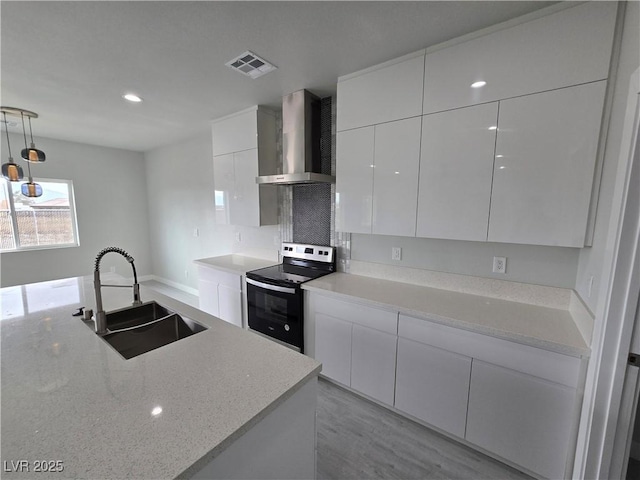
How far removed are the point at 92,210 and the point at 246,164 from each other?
12.2 feet

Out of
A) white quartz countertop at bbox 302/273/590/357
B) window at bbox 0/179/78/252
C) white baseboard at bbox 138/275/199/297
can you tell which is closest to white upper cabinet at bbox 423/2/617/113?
white quartz countertop at bbox 302/273/590/357

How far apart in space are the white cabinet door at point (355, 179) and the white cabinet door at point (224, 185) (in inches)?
58.9

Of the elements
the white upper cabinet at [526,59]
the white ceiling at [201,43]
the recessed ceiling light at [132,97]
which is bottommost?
the white upper cabinet at [526,59]

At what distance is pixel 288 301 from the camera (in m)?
2.33

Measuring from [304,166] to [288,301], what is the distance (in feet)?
4.18

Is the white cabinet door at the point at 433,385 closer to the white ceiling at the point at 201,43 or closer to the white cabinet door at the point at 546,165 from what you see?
the white cabinet door at the point at 546,165

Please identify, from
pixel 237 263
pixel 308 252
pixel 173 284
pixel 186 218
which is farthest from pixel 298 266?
pixel 173 284

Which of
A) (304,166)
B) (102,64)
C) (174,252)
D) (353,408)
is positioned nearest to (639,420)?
(353,408)

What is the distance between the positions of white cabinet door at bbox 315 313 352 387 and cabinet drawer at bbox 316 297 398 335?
2.2 inches

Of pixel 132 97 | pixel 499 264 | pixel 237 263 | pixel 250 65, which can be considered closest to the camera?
pixel 499 264

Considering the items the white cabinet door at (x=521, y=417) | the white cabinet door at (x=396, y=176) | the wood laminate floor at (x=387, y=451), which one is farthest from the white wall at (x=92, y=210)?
the white cabinet door at (x=521, y=417)

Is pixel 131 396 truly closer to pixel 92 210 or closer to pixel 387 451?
pixel 387 451

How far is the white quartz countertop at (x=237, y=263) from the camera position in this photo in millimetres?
2883

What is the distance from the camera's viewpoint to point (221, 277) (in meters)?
3.02
